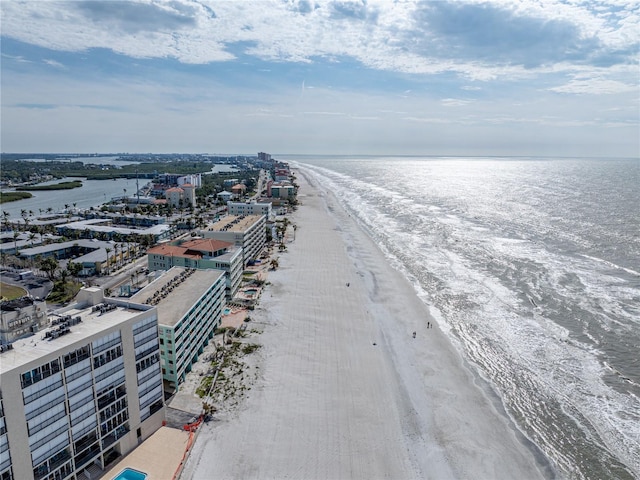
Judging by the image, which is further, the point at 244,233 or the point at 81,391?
the point at 244,233

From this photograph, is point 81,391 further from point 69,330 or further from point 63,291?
point 63,291

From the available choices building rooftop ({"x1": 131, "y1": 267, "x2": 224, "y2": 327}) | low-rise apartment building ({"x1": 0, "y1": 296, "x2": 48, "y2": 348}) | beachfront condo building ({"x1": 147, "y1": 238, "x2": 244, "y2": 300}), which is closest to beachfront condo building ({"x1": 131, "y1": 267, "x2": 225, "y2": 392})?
building rooftop ({"x1": 131, "y1": 267, "x2": 224, "y2": 327})

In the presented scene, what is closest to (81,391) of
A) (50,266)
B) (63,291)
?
(63,291)

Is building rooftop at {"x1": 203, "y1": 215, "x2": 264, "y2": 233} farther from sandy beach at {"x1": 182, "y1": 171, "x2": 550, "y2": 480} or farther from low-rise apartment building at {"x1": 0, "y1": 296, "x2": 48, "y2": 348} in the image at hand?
low-rise apartment building at {"x1": 0, "y1": 296, "x2": 48, "y2": 348}

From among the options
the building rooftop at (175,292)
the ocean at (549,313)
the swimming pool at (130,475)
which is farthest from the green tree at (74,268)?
the ocean at (549,313)

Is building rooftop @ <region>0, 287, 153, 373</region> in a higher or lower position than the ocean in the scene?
higher

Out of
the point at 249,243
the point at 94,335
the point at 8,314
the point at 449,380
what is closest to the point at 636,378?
the point at 449,380

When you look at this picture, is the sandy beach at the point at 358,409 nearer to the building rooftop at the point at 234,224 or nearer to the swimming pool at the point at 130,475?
the swimming pool at the point at 130,475
